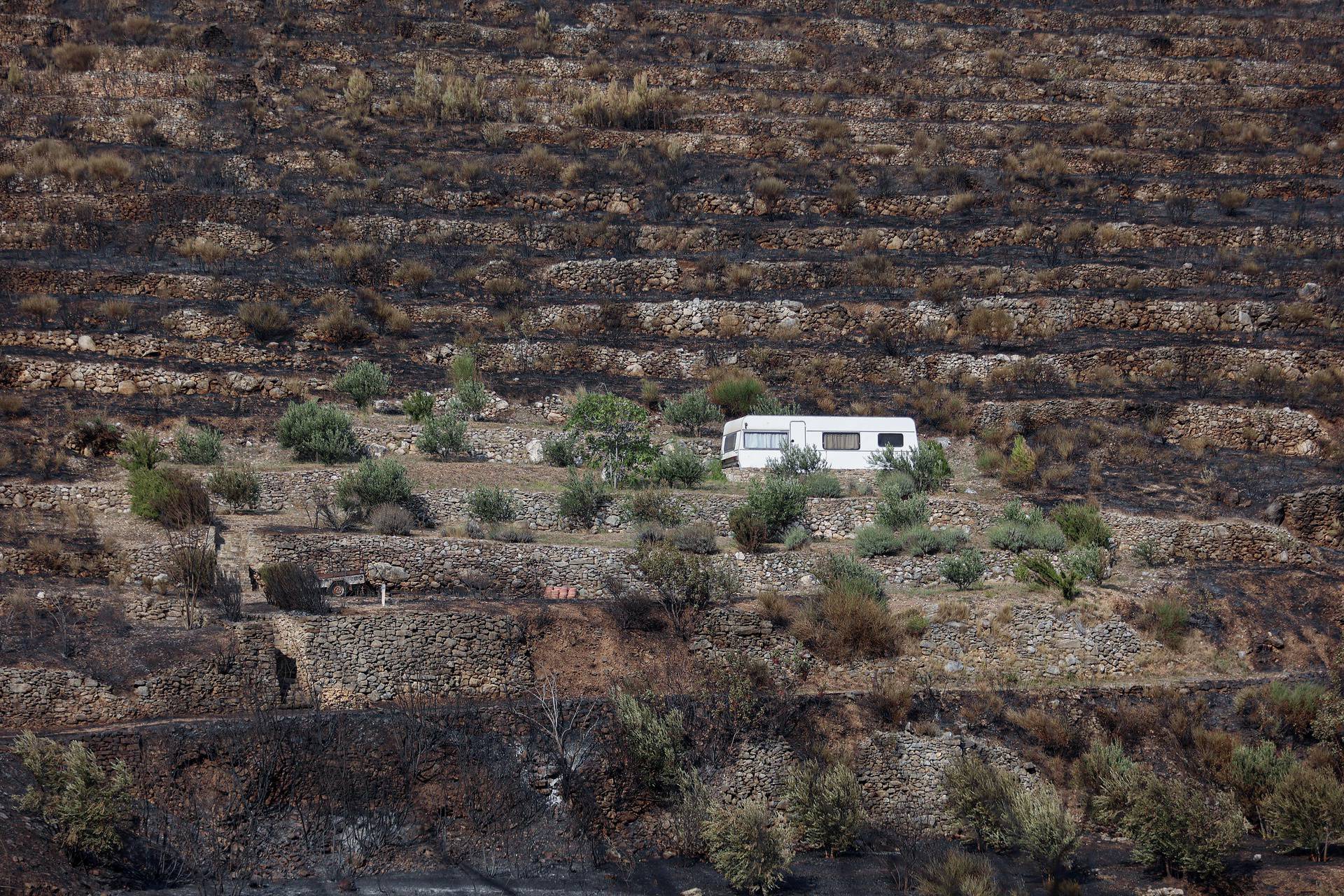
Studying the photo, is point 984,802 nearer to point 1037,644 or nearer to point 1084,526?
point 1037,644

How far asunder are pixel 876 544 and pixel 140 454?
14.7 meters

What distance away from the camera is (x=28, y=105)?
43.5 metres

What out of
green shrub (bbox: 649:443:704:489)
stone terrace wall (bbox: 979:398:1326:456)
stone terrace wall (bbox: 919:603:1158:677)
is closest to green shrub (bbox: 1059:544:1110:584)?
stone terrace wall (bbox: 919:603:1158:677)

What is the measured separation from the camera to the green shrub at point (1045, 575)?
2266cm

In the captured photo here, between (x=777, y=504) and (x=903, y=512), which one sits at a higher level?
(x=777, y=504)

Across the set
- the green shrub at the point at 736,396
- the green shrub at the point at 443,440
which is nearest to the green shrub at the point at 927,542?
the green shrub at the point at 736,396

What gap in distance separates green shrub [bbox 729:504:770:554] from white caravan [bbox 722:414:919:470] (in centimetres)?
478

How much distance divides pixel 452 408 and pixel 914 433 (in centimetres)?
1105

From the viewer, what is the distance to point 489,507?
25.4 meters

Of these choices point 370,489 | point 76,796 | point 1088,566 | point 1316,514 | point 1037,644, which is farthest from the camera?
point 1316,514

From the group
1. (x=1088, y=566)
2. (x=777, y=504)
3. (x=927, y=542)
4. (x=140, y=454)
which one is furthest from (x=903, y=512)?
(x=140, y=454)

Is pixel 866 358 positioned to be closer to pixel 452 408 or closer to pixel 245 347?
pixel 452 408

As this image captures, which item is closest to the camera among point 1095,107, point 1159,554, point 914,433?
point 1159,554

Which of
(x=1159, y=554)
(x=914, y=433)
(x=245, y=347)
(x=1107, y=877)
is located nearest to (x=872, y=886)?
(x=1107, y=877)
